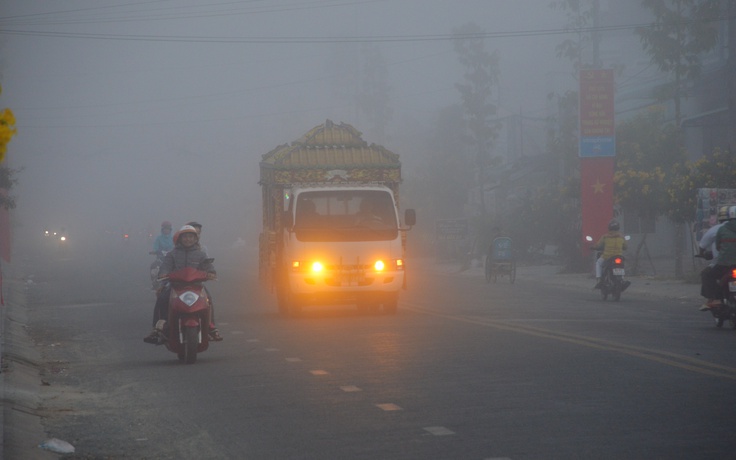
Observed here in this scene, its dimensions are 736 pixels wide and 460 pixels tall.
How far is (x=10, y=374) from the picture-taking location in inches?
520

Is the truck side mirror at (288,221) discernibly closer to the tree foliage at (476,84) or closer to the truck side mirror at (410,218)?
the truck side mirror at (410,218)

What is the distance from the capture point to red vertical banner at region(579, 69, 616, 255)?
34.9 metres

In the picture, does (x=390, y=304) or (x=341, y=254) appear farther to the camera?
(x=390, y=304)

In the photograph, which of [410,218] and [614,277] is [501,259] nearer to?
[614,277]

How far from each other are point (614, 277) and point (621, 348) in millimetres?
10936

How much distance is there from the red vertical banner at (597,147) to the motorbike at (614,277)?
33.4 feet

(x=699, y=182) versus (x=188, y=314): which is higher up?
(x=699, y=182)

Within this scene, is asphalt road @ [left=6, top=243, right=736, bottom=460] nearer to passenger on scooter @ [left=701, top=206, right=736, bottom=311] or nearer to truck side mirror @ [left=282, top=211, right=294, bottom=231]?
passenger on scooter @ [left=701, top=206, right=736, bottom=311]

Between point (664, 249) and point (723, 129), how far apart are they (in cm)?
589

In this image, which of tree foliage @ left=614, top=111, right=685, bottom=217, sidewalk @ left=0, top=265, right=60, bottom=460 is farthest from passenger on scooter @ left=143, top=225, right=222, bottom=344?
tree foliage @ left=614, top=111, right=685, bottom=217

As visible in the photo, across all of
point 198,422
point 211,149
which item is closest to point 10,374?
point 198,422

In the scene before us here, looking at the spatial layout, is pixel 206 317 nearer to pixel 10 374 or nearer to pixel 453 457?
pixel 10 374

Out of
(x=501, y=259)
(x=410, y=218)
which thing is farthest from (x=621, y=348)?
(x=501, y=259)

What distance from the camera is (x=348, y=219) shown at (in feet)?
69.9
